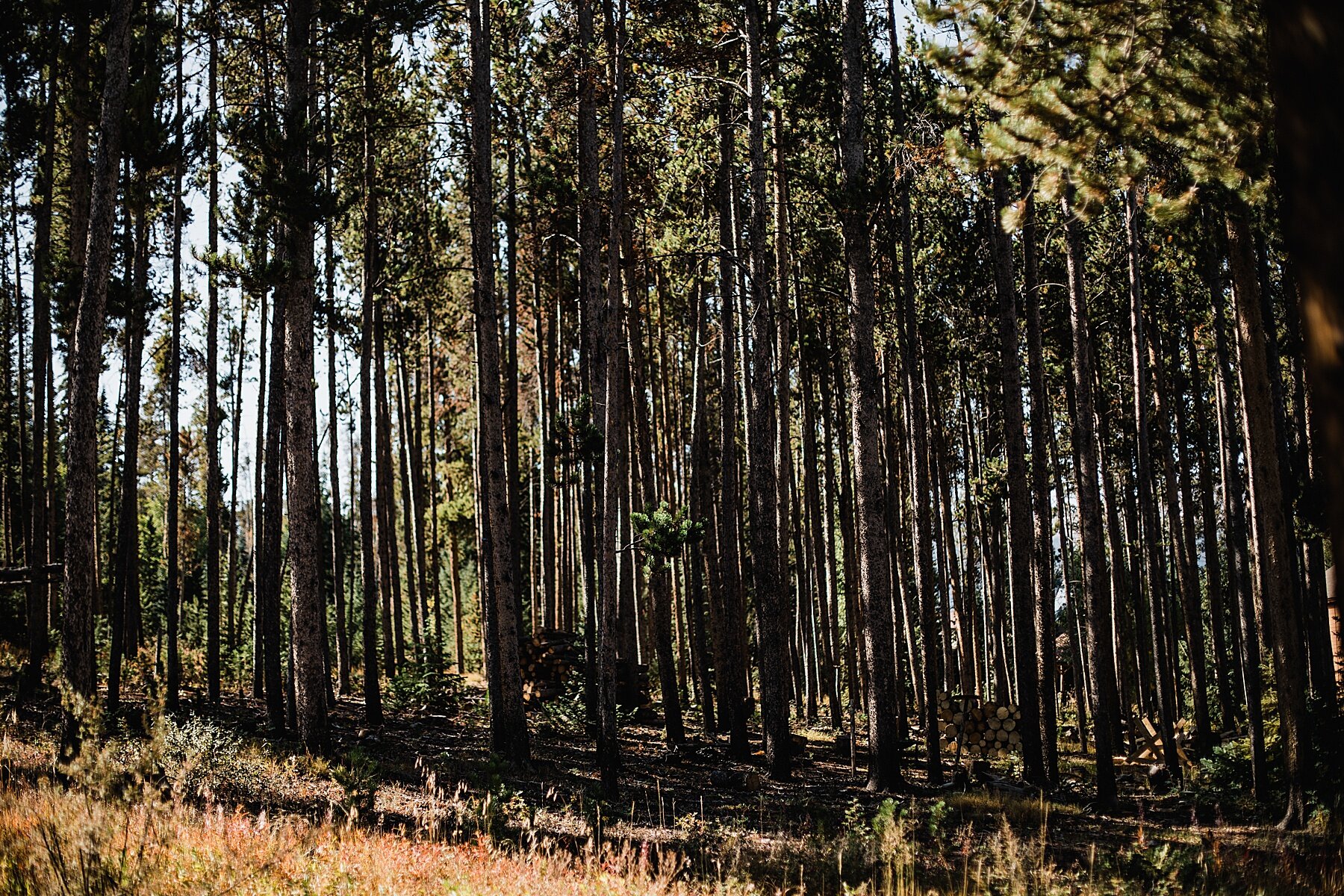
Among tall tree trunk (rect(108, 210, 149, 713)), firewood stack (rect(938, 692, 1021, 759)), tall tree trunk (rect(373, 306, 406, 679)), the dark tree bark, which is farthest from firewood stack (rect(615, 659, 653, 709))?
the dark tree bark

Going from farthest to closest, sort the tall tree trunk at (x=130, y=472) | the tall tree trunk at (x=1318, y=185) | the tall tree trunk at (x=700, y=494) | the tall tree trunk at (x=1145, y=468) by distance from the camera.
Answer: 1. the tall tree trunk at (x=700, y=494)
2. the tall tree trunk at (x=1145, y=468)
3. the tall tree trunk at (x=130, y=472)
4. the tall tree trunk at (x=1318, y=185)

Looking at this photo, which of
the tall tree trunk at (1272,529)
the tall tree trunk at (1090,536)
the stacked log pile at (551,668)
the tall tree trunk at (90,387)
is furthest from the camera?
the stacked log pile at (551,668)

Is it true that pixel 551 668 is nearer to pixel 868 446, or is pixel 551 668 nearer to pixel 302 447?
pixel 302 447

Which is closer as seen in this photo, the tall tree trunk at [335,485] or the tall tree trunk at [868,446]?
the tall tree trunk at [868,446]

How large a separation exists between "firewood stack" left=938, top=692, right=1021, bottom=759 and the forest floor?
3.98 meters

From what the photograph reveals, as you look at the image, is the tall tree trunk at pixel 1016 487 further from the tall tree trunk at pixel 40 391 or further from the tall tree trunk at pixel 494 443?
the tall tree trunk at pixel 40 391

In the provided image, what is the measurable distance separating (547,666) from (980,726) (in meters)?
9.39

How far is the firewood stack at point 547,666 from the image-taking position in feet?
67.2

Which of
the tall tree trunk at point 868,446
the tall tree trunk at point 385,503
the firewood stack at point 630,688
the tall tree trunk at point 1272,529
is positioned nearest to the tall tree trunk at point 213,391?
the tall tree trunk at point 385,503

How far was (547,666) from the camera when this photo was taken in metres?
20.6

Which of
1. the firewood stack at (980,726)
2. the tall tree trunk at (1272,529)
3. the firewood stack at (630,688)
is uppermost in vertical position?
the tall tree trunk at (1272,529)

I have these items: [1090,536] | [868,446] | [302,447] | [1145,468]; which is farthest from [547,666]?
[1145,468]

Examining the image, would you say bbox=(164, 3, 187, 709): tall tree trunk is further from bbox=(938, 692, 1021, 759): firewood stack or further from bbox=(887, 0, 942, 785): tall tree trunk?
bbox=(938, 692, 1021, 759): firewood stack

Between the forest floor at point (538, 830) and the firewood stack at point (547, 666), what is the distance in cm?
524
